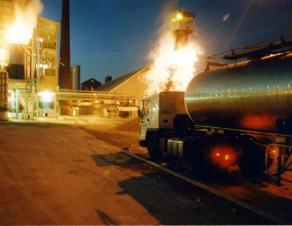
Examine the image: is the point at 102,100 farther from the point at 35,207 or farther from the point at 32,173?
the point at 35,207

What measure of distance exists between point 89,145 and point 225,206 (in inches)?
468

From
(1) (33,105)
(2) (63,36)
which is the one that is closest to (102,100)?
(1) (33,105)

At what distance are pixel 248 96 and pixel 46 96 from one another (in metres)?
35.0

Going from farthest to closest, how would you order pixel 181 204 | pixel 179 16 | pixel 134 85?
pixel 134 85 → pixel 179 16 → pixel 181 204

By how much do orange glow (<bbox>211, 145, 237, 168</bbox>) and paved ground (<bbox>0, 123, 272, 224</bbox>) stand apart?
149 cm

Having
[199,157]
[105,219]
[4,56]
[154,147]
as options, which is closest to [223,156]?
[199,157]

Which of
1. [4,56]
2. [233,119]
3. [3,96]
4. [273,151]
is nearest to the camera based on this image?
[273,151]

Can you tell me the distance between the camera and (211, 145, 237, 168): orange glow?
10.5 meters

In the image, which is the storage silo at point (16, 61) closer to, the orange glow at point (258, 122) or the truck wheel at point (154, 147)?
the truck wheel at point (154, 147)

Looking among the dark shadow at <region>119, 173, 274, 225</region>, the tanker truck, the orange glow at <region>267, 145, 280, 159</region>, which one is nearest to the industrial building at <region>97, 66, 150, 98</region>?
the tanker truck

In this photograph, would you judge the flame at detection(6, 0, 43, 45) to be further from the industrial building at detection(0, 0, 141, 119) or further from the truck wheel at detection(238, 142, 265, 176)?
the truck wheel at detection(238, 142, 265, 176)

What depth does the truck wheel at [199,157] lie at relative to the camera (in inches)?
426

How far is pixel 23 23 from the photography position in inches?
1585

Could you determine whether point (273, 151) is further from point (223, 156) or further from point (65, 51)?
point (65, 51)
